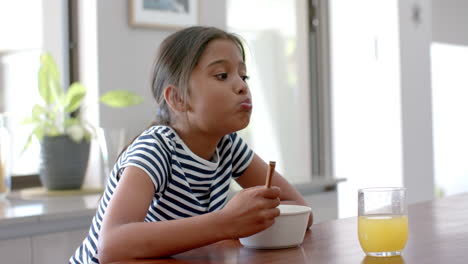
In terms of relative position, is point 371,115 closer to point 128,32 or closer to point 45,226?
point 128,32

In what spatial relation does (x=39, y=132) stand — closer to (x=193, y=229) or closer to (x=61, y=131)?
(x=61, y=131)

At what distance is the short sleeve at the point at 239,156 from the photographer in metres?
1.36

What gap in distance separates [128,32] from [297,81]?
1.10 m

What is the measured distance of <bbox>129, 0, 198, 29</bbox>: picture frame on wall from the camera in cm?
240

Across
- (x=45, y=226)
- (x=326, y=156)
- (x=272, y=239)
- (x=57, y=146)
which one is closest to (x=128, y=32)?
(x=57, y=146)

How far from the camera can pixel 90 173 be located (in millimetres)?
2367

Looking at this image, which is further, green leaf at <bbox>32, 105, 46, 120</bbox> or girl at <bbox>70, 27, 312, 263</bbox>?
green leaf at <bbox>32, 105, 46, 120</bbox>

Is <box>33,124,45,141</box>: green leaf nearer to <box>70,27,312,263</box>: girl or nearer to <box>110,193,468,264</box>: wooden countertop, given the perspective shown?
<box>70,27,312,263</box>: girl

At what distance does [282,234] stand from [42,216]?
2.74 feet

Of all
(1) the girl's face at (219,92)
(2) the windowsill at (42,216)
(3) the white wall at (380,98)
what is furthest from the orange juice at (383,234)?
(3) the white wall at (380,98)

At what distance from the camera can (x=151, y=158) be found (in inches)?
42.5

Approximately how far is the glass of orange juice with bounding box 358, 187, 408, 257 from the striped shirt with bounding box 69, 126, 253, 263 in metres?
0.36

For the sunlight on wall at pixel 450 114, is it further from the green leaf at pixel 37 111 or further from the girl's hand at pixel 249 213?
the girl's hand at pixel 249 213

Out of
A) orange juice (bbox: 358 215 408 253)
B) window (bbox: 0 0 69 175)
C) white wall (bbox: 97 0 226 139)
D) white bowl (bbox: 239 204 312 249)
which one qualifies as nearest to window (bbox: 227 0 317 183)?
white wall (bbox: 97 0 226 139)
